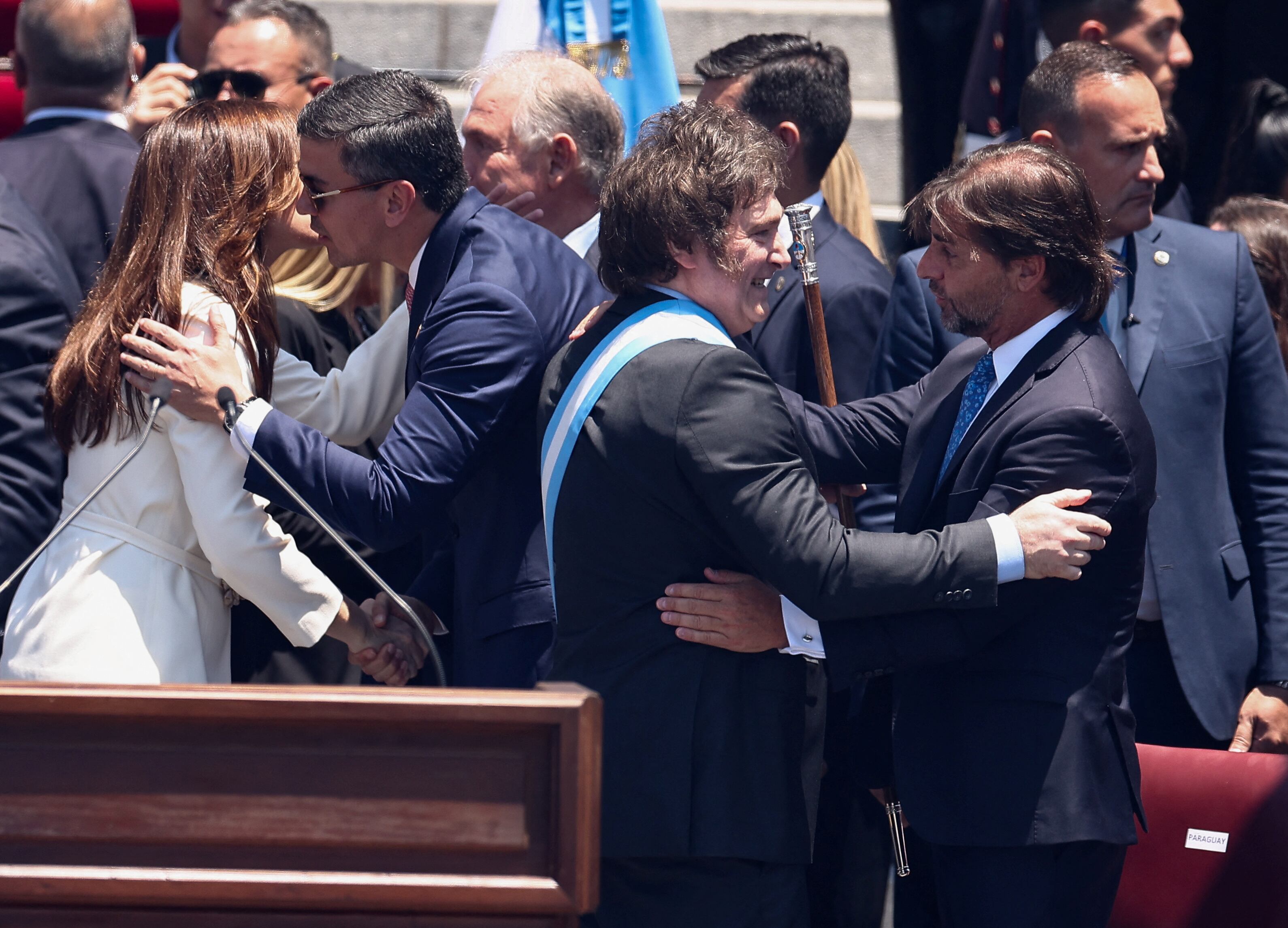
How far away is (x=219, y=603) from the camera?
109 inches

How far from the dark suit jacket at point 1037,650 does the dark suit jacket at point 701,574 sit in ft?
0.36

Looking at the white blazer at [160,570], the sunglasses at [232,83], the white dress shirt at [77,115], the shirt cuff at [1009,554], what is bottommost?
the white blazer at [160,570]

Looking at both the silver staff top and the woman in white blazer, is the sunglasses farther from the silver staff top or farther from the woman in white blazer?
the silver staff top

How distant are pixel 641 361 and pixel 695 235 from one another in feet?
0.76

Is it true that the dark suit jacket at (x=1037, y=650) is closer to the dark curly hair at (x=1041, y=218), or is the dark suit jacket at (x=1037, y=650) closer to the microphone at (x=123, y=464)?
the dark curly hair at (x=1041, y=218)

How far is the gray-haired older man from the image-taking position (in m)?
3.56

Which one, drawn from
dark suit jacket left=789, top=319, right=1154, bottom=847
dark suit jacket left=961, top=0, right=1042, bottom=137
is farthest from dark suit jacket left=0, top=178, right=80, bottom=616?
dark suit jacket left=961, top=0, right=1042, bottom=137

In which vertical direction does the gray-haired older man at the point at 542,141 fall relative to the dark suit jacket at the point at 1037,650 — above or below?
above

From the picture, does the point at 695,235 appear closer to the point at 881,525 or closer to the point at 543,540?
the point at 543,540

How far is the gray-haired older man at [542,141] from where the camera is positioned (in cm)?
356

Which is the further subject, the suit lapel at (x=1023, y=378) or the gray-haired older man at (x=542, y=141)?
the gray-haired older man at (x=542, y=141)

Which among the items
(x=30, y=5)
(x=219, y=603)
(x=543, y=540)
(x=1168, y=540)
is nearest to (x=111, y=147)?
(x=30, y=5)

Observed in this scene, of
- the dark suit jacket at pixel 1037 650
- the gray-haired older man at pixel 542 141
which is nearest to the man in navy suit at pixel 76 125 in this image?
the gray-haired older man at pixel 542 141

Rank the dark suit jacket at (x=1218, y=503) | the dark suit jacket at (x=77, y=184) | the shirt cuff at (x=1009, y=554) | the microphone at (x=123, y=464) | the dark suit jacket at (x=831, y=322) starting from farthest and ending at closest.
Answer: the dark suit jacket at (x=77, y=184), the dark suit jacket at (x=831, y=322), the dark suit jacket at (x=1218, y=503), the shirt cuff at (x=1009, y=554), the microphone at (x=123, y=464)
